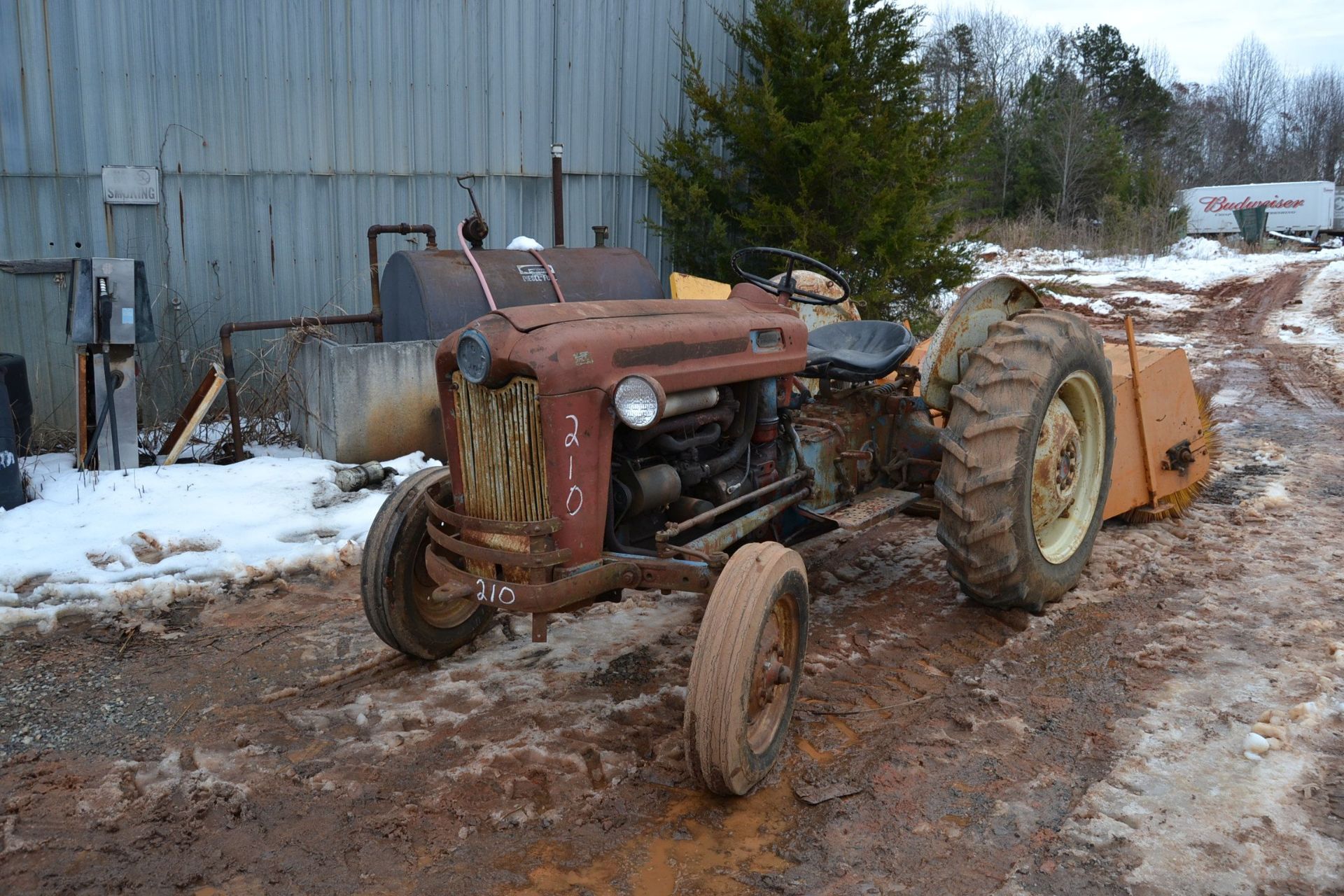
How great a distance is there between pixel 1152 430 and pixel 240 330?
5.38 meters

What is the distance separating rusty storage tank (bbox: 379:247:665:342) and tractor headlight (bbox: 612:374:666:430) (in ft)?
12.0

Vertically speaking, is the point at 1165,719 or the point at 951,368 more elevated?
the point at 951,368

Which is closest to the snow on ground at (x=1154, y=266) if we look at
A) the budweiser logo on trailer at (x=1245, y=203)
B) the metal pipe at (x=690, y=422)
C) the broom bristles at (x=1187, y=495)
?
the budweiser logo on trailer at (x=1245, y=203)

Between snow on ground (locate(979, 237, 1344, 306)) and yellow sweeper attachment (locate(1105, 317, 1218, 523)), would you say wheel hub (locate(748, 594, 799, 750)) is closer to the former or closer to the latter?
yellow sweeper attachment (locate(1105, 317, 1218, 523))

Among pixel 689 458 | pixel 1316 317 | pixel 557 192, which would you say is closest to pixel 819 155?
pixel 557 192

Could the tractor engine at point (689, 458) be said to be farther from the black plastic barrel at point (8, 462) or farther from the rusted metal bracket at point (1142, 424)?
the black plastic barrel at point (8, 462)

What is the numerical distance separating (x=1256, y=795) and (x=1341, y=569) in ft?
7.67

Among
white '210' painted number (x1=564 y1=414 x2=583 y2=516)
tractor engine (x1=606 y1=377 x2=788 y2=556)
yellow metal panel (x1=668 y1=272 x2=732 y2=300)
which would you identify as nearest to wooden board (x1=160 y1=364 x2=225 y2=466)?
yellow metal panel (x1=668 y1=272 x2=732 y2=300)

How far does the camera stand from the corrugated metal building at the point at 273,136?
6.75 metres

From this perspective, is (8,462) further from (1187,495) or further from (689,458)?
(1187,495)

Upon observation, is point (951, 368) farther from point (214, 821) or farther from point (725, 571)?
point (214, 821)

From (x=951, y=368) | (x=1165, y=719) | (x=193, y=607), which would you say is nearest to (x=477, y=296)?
(x=193, y=607)

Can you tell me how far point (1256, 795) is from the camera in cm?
303

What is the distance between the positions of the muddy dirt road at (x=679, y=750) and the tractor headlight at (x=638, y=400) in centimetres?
107
